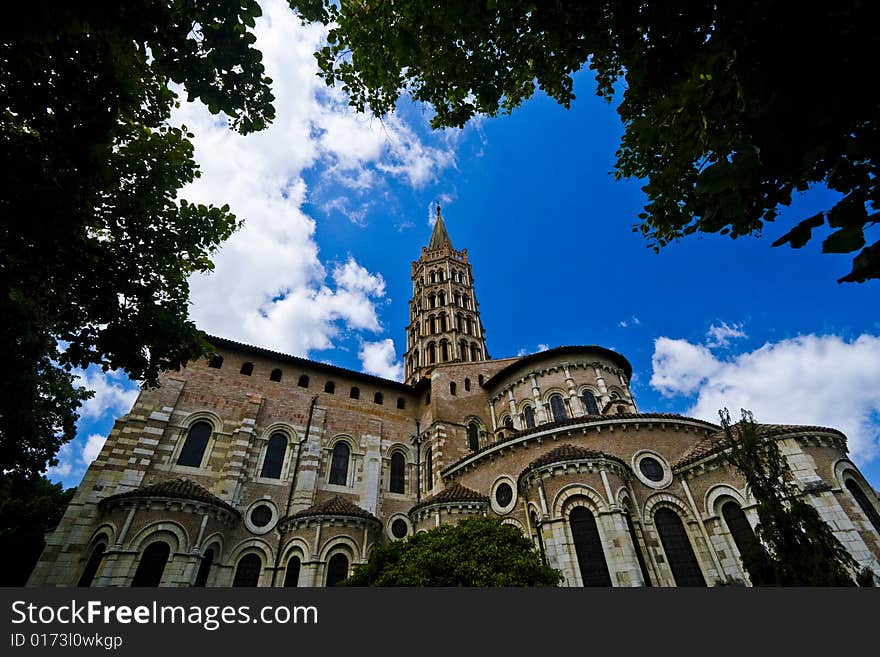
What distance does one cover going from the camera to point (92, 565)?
49.3ft

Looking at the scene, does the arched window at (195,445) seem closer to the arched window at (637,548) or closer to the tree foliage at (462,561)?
the tree foliage at (462,561)

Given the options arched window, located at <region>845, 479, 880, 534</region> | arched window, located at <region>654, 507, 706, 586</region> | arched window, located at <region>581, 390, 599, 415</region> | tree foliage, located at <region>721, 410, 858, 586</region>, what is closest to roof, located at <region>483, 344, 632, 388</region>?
arched window, located at <region>581, 390, 599, 415</region>

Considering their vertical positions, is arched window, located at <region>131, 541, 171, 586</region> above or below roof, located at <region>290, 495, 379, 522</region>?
below

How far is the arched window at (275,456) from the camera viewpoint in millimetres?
20672

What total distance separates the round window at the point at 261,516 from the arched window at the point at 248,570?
131 centimetres

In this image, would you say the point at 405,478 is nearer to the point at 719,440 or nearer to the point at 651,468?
the point at 651,468

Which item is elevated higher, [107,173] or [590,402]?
[590,402]

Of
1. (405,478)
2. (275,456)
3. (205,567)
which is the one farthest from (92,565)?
(405,478)

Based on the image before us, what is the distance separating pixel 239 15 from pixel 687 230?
7.28m

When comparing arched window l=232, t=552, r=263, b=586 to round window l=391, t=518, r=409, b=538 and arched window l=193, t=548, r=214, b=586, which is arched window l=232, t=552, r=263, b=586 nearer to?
arched window l=193, t=548, r=214, b=586

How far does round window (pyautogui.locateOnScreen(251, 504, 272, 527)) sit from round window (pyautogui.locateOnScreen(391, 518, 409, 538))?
614 centimetres

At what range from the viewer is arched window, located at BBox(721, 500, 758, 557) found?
551 inches

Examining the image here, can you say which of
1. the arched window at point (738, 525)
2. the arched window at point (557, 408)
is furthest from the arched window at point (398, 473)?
the arched window at point (738, 525)

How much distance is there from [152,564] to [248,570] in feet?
13.0
